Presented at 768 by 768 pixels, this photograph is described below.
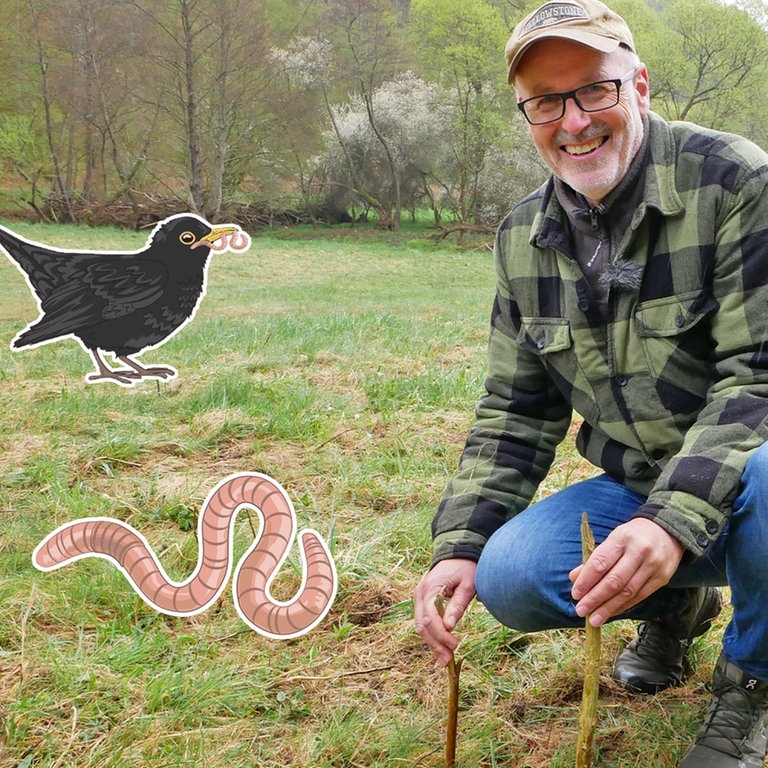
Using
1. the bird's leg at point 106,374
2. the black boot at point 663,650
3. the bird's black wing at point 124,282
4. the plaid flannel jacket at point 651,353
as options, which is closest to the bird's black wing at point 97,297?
the bird's black wing at point 124,282

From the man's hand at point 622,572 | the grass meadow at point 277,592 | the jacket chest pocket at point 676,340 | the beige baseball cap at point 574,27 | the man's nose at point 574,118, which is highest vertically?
the beige baseball cap at point 574,27

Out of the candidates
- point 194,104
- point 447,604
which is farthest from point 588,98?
point 194,104

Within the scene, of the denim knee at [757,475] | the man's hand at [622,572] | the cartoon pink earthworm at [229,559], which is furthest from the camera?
the cartoon pink earthworm at [229,559]

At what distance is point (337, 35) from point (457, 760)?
728 cm

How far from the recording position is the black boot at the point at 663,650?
6.33ft

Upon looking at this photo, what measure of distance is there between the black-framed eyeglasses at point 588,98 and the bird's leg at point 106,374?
61.6 inches

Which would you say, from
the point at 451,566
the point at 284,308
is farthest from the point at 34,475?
the point at 284,308

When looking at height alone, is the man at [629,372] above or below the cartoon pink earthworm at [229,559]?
above

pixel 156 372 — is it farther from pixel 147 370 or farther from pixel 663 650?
pixel 663 650

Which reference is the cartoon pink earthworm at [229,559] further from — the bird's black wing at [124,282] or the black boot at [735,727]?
the black boot at [735,727]

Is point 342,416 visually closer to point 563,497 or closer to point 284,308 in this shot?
point 563,497

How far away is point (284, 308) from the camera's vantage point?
7.18m

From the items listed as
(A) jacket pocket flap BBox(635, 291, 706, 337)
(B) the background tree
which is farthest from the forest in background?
(A) jacket pocket flap BBox(635, 291, 706, 337)

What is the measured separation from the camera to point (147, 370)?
2730 millimetres
